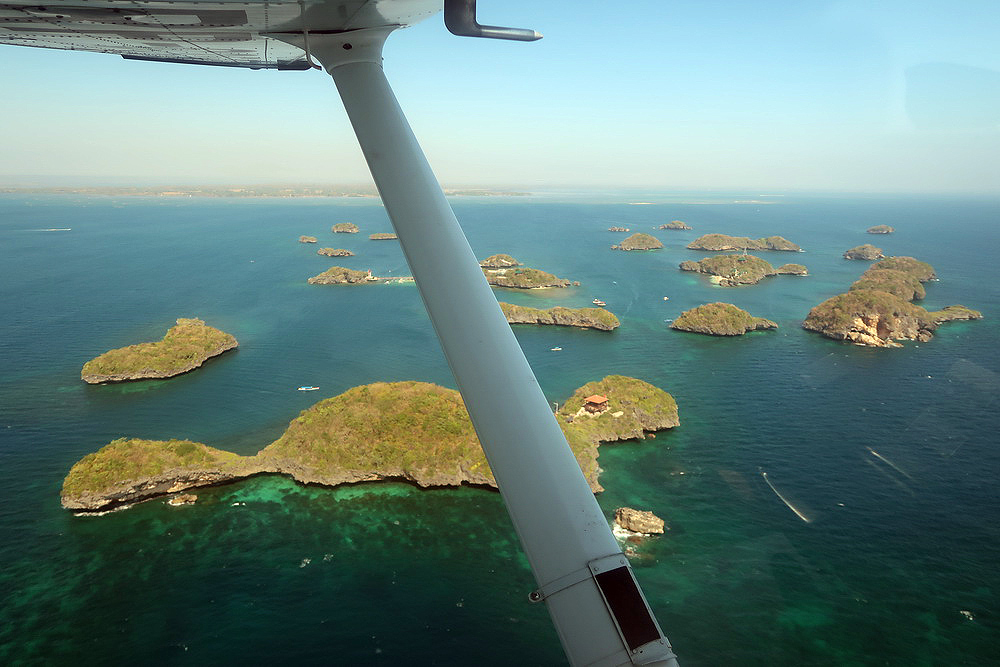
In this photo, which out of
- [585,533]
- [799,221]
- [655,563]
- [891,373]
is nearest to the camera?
[585,533]

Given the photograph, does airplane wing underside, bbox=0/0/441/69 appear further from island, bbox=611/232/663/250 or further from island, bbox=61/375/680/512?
island, bbox=611/232/663/250

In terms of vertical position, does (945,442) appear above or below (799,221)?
below

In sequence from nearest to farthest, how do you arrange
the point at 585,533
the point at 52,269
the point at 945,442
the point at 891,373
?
the point at 585,533, the point at 945,442, the point at 891,373, the point at 52,269

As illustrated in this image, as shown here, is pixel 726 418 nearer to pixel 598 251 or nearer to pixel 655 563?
pixel 655 563

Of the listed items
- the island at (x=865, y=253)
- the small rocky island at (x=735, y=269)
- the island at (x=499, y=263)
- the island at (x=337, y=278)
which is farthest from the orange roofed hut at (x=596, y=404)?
the island at (x=865, y=253)

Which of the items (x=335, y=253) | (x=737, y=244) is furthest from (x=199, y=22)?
(x=737, y=244)

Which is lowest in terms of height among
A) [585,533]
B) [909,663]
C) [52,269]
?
[909,663]

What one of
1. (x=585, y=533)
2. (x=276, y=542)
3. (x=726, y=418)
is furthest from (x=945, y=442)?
(x=585, y=533)
